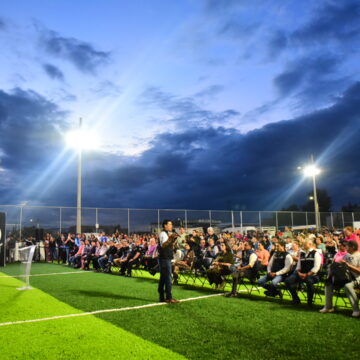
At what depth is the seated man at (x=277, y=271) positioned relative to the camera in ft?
27.1

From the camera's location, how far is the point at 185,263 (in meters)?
12.6

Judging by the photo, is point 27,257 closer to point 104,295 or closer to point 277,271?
point 104,295

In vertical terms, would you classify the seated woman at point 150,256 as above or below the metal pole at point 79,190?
below

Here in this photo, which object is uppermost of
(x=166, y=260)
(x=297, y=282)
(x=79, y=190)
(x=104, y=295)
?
(x=79, y=190)

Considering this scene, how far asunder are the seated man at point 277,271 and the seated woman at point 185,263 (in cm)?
406

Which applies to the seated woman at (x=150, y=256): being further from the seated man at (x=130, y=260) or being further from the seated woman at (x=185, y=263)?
the seated woman at (x=185, y=263)

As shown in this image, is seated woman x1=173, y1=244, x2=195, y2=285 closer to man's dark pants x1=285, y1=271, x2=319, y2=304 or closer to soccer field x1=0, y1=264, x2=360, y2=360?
soccer field x1=0, y1=264, x2=360, y2=360

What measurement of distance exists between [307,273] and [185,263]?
537 cm

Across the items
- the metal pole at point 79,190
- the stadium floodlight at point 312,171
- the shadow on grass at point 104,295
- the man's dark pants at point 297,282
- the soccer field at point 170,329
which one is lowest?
the shadow on grass at point 104,295

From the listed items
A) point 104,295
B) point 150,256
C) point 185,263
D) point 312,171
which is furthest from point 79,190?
point 312,171

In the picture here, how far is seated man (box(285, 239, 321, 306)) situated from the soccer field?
41 cm

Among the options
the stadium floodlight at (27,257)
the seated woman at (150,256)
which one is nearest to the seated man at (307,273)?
the stadium floodlight at (27,257)

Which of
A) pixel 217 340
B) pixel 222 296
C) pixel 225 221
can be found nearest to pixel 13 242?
pixel 225 221

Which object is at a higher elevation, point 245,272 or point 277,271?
point 277,271
